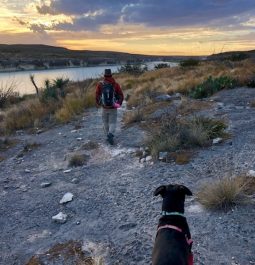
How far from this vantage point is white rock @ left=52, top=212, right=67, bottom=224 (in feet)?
21.8

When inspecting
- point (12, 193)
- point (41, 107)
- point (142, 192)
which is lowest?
point (41, 107)

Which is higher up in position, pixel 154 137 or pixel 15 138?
pixel 154 137

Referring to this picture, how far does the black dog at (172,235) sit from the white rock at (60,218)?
2.45m

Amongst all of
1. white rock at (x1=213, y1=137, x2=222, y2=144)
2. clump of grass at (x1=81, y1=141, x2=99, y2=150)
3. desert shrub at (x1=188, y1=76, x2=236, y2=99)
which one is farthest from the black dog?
desert shrub at (x1=188, y1=76, x2=236, y2=99)

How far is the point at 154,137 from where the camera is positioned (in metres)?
9.66

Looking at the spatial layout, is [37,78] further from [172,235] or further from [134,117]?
[172,235]

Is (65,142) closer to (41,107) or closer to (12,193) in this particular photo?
(12,193)

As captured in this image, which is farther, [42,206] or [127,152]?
[127,152]

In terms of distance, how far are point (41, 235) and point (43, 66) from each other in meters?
88.3

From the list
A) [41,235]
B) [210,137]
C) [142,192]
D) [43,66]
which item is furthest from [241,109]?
[43,66]

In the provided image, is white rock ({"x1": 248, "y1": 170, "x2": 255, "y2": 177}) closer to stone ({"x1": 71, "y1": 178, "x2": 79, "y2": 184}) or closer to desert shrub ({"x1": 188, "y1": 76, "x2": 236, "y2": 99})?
stone ({"x1": 71, "y1": 178, "x2": 79, "y2": 184})

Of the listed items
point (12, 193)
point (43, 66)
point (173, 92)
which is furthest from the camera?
point (43, 66)

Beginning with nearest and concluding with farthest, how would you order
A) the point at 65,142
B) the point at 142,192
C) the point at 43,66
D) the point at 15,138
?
the point at 142,192
the point at 65,142
the point at 15,138
the point at 43,66

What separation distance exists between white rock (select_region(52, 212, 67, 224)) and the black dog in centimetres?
245
